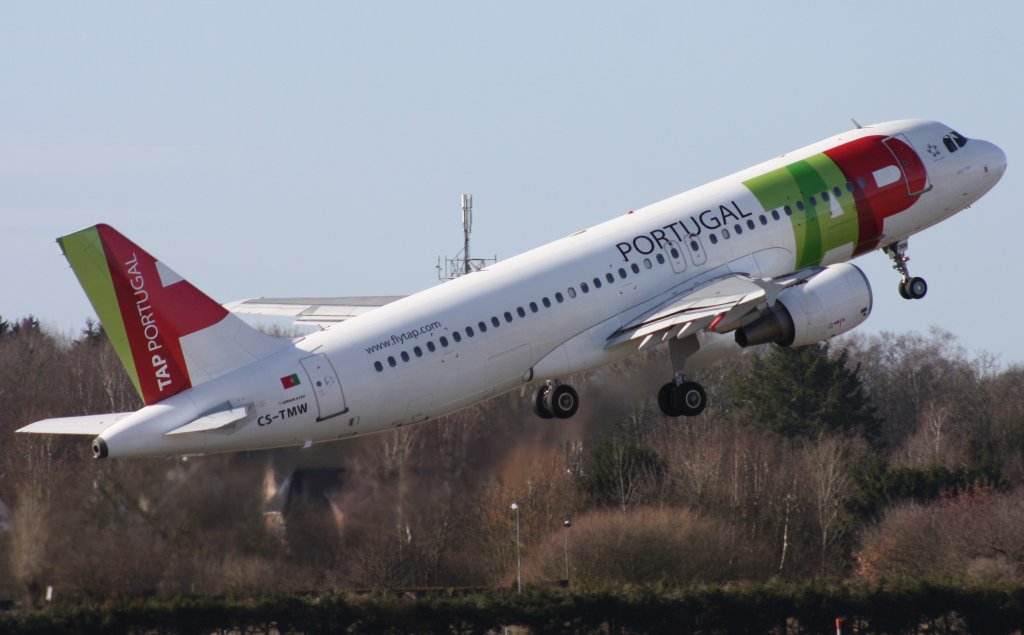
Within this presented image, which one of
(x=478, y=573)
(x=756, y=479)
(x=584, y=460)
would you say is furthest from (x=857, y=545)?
(x=478, y=573)

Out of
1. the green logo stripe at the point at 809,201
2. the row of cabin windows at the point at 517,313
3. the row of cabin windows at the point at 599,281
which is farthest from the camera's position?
the green logo stripe at the point at 809,201

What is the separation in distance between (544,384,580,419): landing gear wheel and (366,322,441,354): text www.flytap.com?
7098mm

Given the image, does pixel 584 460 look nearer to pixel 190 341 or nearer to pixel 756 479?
pixel 756 479

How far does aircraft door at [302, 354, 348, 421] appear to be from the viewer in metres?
45.4

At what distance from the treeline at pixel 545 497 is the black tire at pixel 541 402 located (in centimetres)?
196

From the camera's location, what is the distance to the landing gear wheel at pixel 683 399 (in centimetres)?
5216

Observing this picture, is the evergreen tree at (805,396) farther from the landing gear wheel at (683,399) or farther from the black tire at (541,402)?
the landing gear wheel at (683,399)

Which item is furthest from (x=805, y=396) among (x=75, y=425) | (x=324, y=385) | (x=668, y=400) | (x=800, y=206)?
(x=75, y=425)

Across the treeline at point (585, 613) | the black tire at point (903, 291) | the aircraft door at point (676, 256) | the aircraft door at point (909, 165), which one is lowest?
the treeline at point (585, 613)

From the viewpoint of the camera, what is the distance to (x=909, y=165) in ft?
181

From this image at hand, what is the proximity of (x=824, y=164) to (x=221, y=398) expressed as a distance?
18354 mm

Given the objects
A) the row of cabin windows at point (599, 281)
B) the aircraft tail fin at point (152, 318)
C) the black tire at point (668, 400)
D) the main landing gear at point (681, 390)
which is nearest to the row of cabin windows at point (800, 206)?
the row of cabin windows at point (599, 281)

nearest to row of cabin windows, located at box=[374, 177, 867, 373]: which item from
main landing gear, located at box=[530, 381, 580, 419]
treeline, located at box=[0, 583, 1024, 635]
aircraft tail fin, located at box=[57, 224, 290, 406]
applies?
aircraft tail fin, located at box=[57, 224, 290, 406]

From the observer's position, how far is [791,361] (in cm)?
9006
